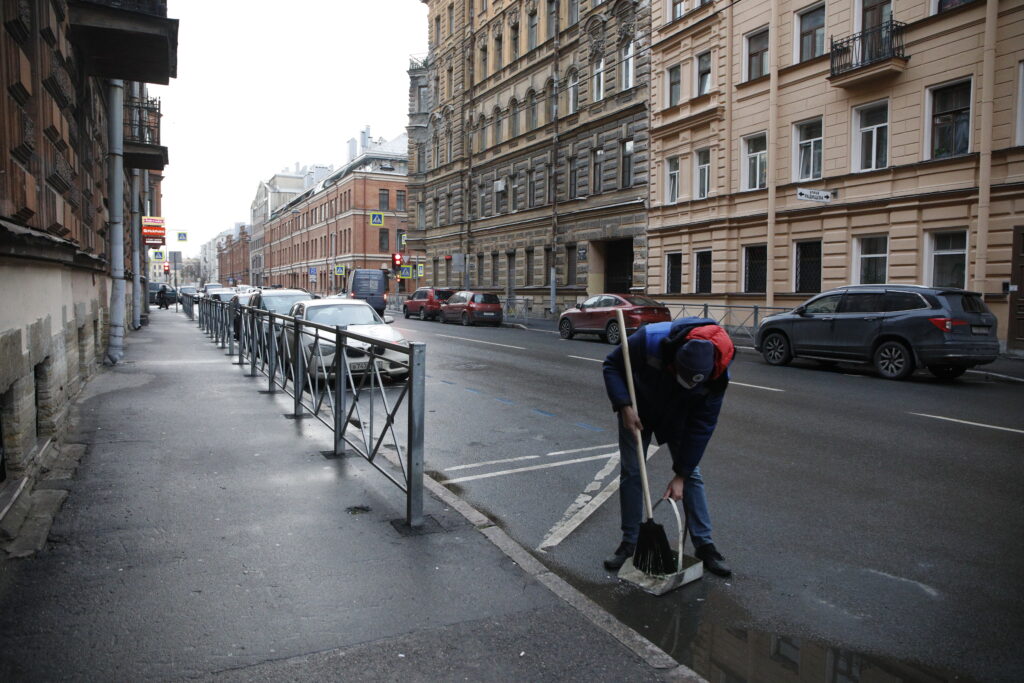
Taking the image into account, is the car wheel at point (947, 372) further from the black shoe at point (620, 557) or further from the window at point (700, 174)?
the window at point (700, 174)

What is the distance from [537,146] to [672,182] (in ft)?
33.4

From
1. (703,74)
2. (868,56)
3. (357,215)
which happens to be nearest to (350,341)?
(868,56)

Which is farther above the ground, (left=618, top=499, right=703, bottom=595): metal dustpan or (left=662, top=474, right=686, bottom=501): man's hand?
(left=662, top=474, right=686, bottom=501): man's hand

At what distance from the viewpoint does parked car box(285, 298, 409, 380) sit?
5.90m

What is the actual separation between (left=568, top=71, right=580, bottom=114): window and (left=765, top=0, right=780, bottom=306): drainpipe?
36.5 ft

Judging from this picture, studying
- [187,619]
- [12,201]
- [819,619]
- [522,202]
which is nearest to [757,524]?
[819,619]

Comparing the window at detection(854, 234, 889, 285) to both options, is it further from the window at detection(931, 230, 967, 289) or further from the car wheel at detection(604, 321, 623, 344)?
the car wheel at detection(604, 321, 623, 344)

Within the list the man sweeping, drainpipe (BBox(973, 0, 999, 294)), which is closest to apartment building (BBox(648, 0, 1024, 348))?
drainpipe (BBox(973, 0, 999, 294))

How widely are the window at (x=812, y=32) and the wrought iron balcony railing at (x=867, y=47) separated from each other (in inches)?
33.3

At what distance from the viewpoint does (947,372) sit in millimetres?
13461

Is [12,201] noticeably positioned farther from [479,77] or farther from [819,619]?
[479,77]

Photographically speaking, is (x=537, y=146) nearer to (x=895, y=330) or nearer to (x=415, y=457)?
(x=895, y=330)

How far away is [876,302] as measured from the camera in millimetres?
13680

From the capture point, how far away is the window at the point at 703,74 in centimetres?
2538
